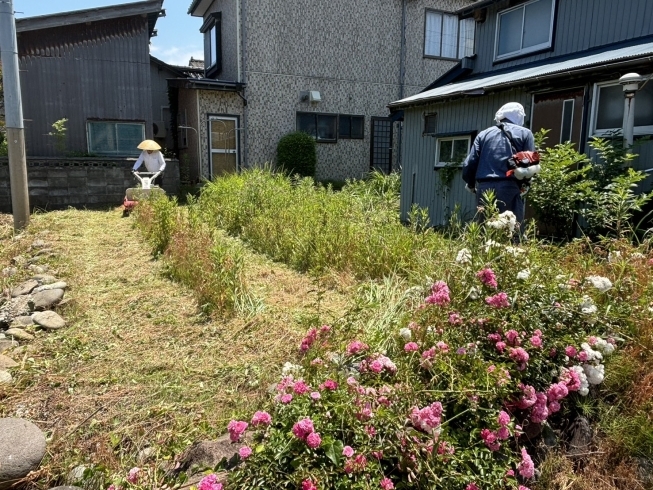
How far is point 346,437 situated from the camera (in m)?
1.78

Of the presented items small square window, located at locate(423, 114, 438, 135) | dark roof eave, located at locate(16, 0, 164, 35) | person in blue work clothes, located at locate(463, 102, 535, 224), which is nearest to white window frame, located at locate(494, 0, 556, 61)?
small square window, located at locate(423, 114, 438, 135)

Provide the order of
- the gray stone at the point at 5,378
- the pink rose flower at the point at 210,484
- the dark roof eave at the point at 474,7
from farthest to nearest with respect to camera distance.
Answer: the dark roof eave at the point at 474,7
the gray stone at the point at 5,378
the pink rose flower at the point at 210,484

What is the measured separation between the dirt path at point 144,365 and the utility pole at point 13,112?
2.99 m

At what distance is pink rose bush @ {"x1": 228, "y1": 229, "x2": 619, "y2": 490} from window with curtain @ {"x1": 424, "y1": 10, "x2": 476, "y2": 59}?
45.0 ft

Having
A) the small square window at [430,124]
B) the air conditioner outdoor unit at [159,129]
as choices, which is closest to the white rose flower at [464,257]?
the small square window at [430,124]

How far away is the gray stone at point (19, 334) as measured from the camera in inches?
130

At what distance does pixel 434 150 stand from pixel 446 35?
24.9 feet

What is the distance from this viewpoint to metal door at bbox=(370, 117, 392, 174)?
1426 cm

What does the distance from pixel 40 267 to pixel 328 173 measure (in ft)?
31.5

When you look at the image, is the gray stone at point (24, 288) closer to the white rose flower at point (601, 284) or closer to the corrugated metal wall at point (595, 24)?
the white rose flower at point (601, 284)

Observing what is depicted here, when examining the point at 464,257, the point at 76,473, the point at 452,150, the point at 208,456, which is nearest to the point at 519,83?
the point at 452,150

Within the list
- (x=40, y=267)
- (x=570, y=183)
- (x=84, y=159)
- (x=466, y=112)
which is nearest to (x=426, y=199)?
Result: (x=466, y=112)

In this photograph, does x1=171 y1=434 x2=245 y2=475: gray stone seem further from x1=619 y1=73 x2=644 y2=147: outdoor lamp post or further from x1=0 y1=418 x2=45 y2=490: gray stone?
x1=619 y1=73 x2=644 y2=147: outdoor lamp post

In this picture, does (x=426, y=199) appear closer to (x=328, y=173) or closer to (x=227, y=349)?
(x=328, y=173)
